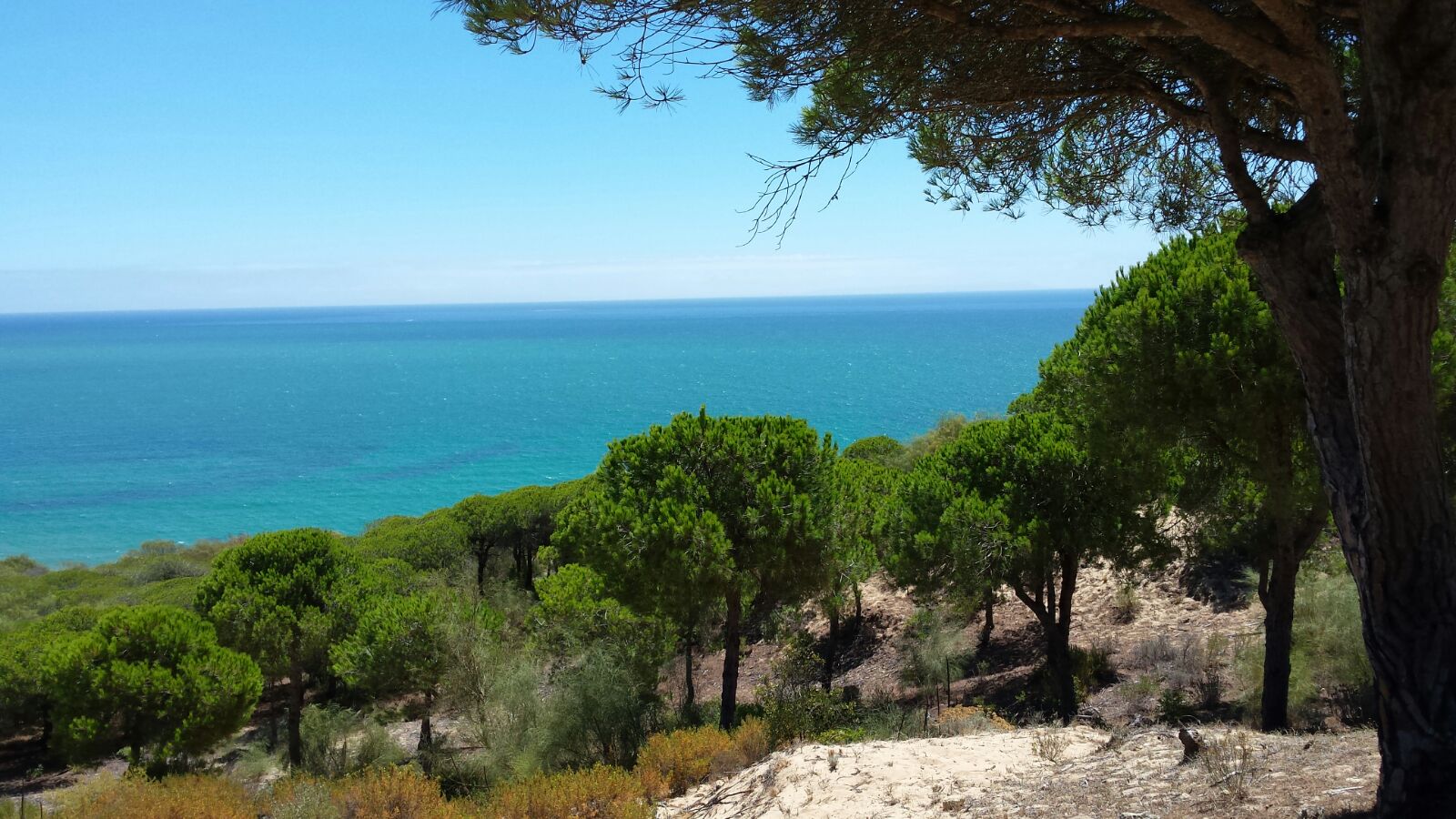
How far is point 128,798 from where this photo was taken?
9445 millimetres

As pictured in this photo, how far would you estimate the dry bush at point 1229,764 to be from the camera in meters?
4.87

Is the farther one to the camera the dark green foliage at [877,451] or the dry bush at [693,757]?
the dark green foliage at [877,451]

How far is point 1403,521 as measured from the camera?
4051 millimetres

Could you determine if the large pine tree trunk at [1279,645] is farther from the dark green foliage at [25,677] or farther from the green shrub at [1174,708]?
the dark green foliage at [25,677]

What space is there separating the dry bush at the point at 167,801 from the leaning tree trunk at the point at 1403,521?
9.87 metres

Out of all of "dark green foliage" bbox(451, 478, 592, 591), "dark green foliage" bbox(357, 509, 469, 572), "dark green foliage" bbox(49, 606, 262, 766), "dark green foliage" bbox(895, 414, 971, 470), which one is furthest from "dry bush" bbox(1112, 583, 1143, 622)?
"dark green foliage" bbox(357, 509, 469, 572)

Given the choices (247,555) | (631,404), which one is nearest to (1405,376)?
(247,555)

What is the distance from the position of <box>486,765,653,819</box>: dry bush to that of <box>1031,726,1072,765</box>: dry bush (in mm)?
3326

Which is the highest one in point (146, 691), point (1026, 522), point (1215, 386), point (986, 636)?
point (1215, 386)

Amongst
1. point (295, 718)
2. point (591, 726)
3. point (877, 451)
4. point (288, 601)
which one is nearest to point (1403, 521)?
point (591, 726)

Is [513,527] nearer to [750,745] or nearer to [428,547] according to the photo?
[428,547]

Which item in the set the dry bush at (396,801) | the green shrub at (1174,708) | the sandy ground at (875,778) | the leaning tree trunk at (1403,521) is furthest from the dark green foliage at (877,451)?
the leaning tree trunk at (1403,521)

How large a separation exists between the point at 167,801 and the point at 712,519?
22.4 feet

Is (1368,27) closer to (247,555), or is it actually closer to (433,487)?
(247,555)
